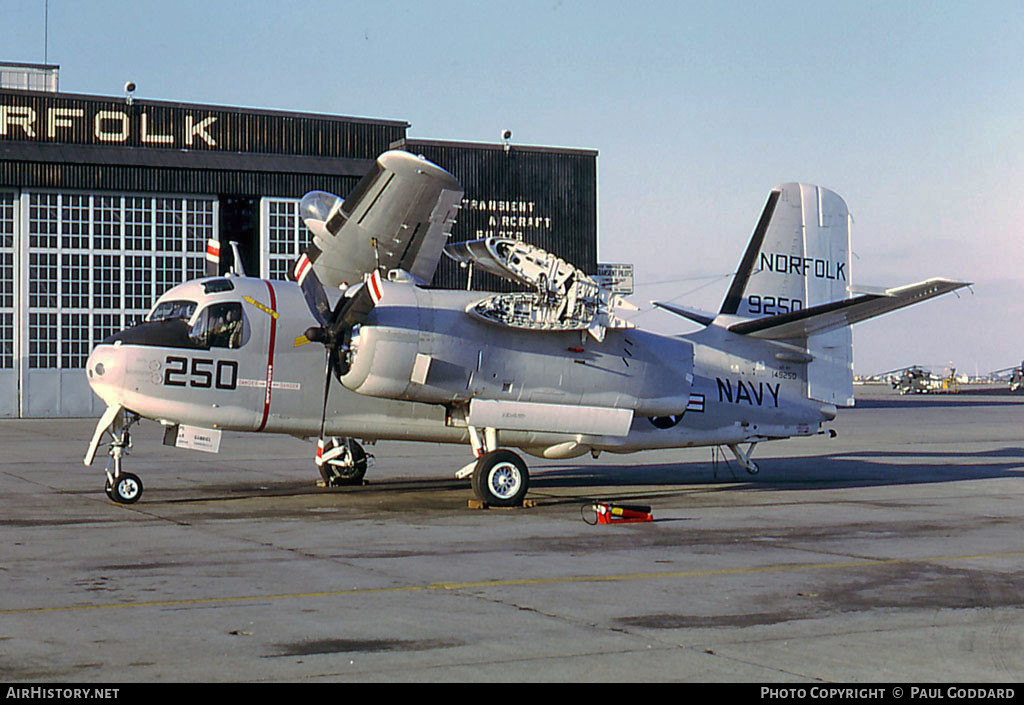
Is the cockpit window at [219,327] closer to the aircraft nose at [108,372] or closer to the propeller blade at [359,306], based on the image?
the aircraft nose at [108,372]

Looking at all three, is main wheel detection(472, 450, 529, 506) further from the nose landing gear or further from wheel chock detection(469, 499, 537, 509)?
the nose landing gear

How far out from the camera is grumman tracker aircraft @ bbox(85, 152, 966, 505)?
58.5ft

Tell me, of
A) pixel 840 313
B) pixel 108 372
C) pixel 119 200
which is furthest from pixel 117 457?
pixel 119 200

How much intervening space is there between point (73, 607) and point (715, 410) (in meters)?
13.9

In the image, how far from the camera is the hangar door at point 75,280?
51.5m

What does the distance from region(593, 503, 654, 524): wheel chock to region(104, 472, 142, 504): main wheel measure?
24.1 ft

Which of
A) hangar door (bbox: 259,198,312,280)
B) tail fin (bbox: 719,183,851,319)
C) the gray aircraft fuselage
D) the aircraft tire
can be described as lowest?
the aircraft tire

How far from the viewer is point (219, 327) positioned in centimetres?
1830

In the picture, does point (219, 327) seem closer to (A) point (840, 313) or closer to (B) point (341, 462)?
(B) point (341, 462)

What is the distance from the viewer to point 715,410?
70.9 feet

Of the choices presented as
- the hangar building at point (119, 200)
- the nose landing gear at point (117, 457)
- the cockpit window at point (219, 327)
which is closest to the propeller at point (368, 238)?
the cockpit window at point (219, 327)

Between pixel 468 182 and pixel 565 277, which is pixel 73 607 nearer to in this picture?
pixel 565 277

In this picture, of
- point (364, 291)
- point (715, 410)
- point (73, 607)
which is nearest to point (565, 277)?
point (364, 291)

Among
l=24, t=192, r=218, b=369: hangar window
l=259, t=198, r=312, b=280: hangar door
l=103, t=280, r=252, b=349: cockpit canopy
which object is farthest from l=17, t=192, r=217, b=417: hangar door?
l=103, t=280, r=252, b=349: cockpit canopy
